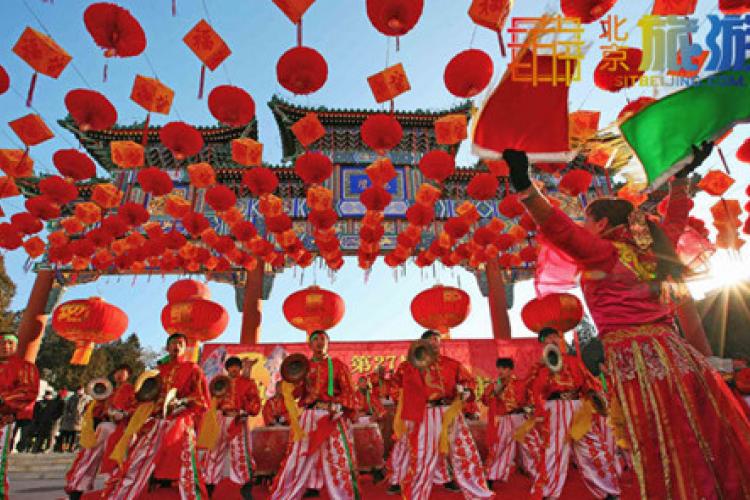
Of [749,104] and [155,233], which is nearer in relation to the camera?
[749,104]

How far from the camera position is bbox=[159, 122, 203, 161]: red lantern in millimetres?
5777

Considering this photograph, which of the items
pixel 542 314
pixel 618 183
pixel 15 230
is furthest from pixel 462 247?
pixel 15 230

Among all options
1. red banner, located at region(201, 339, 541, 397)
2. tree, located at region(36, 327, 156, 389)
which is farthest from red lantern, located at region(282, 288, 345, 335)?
tree, located at region(36, 327, 156, 389)

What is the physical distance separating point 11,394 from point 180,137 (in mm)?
3706

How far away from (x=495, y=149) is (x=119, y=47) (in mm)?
4690

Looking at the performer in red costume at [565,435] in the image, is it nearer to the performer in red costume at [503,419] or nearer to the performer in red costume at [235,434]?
the performer in red costume at [503,419]

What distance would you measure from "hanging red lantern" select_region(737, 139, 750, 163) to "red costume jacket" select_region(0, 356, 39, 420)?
9.65m

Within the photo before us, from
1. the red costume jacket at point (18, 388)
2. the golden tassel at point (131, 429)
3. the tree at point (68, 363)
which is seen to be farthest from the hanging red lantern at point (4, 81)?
the tree at point (68, 363)

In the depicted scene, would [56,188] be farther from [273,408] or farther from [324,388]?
[324,388]

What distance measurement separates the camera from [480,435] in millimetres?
6410

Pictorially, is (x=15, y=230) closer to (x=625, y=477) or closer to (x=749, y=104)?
(x=749, y=104)

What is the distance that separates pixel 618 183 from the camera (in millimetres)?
13320

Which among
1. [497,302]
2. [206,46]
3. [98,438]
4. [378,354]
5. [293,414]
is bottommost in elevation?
[98,438]

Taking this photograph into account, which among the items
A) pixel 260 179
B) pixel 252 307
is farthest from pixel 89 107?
pixel 252 307
